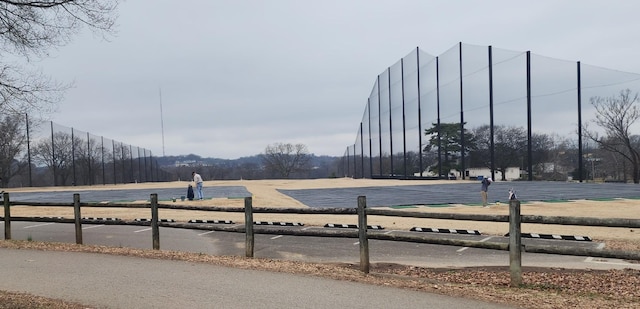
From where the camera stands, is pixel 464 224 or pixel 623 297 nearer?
pixel 623 297

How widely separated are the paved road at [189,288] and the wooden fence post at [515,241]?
3.73 feet

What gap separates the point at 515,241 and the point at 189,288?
13.7 feet

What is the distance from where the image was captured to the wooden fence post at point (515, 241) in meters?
6.57

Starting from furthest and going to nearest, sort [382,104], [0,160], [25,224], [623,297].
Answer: [382,104] → [0,160] → [25,224] → [623,297]

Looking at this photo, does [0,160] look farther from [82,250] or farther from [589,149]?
[589,149]

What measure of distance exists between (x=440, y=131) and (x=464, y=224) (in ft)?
131

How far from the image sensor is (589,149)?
48562 millimetres

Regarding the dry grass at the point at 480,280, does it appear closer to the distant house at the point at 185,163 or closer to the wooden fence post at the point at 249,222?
the wooden fence post at the point at 249,222

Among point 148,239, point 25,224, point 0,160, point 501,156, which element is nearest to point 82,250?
point 148,239

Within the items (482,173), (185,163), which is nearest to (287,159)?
(185,163)

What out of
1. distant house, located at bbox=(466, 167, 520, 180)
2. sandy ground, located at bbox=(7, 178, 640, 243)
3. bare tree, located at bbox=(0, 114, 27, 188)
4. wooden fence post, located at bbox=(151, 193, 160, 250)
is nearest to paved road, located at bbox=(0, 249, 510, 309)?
wooden fence post, located at bbox=(151, 193, 160, 250)

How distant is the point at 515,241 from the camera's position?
6672 mm

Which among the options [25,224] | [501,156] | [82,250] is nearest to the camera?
[82,250]

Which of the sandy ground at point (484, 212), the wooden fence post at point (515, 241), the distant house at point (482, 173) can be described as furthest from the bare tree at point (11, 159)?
the wooden fence post at point (515, 241)
